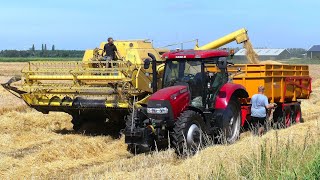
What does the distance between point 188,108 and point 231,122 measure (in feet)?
5.30

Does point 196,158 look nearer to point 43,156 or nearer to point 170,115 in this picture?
point 170,115

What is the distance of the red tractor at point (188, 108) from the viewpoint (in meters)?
9.34

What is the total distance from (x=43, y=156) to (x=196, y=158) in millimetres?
2946

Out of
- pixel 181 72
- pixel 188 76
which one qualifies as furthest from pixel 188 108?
pixel 181 72

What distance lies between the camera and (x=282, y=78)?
43.1 feet

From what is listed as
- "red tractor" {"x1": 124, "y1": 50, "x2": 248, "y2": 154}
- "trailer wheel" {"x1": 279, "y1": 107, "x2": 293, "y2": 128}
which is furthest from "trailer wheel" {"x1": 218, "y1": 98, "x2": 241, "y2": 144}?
"trailer wheel" {"x1": 279, "y1": 107, "x2": 293, "y2": 128}

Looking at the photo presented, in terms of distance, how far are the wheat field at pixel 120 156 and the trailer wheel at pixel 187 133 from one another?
23 cm

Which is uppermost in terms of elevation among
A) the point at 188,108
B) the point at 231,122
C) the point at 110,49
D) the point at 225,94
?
the point at 110,49

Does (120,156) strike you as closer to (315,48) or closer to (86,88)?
(86,88)

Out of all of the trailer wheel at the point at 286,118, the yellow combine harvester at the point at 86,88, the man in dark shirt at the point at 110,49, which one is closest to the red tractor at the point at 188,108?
the yellow combine harvester at the point at 86,88

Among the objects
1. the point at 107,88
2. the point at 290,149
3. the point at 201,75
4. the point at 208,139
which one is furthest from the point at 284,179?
the point at 107,88

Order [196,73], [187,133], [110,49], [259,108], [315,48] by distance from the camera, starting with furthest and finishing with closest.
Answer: [315,48], [110,49], [259,108], [196,73], [187,133]

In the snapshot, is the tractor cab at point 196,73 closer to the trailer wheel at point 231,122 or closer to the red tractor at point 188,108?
the red tractor at point 188,108

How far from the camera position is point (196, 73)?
1016 cm
